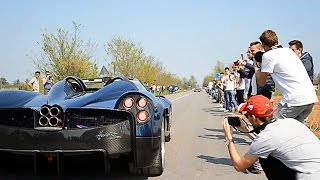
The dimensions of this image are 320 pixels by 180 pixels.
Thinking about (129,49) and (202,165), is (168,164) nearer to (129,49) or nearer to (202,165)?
(202,165)

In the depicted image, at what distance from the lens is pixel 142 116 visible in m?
4.60

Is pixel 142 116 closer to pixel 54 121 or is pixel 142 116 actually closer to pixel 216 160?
pixel 54 121

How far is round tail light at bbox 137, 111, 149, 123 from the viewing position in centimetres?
458

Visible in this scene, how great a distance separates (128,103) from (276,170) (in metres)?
1.86

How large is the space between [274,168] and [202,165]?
307 centimetres

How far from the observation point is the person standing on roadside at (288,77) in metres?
4.73

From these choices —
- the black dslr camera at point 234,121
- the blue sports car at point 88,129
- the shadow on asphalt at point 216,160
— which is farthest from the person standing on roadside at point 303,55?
the black dslr camera at point 234,121

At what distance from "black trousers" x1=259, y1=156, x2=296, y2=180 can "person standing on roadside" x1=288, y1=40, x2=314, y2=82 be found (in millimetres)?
2999

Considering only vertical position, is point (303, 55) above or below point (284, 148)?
above

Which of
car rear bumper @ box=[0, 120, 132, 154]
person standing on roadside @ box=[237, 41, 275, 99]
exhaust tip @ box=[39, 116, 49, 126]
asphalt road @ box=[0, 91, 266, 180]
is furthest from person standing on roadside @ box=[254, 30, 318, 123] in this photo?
exhaust tip @ box=[39, 116, 49, 126]

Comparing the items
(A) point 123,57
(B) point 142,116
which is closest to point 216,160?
(B) point 142,116

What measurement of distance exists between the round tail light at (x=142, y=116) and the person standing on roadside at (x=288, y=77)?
1.40 m

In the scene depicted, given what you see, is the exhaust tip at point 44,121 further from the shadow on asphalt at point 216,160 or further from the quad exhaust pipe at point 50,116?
the shadow on asphalt at point 216,160

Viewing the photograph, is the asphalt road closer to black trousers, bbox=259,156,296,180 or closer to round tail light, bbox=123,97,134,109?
round tail light, bbox=123,97,134,109
